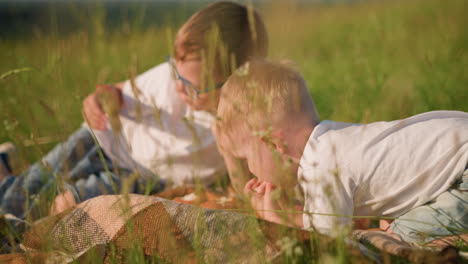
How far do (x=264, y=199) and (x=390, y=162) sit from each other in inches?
20.2

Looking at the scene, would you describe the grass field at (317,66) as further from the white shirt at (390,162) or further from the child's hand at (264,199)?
the child's hand at (264,199)

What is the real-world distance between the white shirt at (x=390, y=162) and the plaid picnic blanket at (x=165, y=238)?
0.57 ft

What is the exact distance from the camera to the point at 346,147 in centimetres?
145

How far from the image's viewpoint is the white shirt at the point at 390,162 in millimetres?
1398

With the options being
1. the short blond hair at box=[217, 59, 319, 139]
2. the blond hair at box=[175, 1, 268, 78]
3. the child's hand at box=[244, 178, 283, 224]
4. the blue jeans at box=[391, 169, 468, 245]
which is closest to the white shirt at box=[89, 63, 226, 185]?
the blond hair at box=[175, 1, 268, 78]

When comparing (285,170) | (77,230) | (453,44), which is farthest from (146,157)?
Answer: (453,44)

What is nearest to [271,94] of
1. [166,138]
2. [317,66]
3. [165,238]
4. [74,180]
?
[165,238]

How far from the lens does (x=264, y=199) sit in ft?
5.42

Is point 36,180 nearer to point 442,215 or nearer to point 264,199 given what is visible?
point 264,199

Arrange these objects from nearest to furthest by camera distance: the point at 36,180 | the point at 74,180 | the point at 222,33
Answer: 1. the point at 222,33
2. the point at 36,180
3. the point at 74,180

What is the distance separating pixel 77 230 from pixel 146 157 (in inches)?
43.2

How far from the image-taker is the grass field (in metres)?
1.34

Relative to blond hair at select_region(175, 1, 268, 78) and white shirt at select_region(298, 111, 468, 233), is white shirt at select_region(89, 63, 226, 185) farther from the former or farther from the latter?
white shirt at select_region(298, 111, 468, 233)

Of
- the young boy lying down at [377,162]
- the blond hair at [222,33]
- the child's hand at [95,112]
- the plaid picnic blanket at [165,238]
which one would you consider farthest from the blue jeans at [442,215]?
the child's hand at [95,112]
